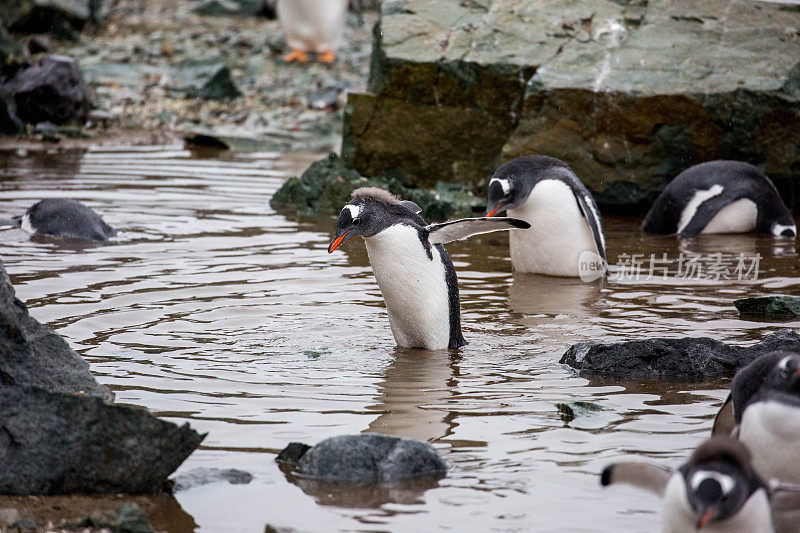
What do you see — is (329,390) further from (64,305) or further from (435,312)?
(64,305)

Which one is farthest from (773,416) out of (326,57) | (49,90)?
(326,57)

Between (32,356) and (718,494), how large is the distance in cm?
238

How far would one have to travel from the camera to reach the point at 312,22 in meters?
15.9

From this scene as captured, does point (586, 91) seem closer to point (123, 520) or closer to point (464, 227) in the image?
point (464, 227)

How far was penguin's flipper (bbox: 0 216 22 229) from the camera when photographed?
8.13m

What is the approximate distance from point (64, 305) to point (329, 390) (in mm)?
2132

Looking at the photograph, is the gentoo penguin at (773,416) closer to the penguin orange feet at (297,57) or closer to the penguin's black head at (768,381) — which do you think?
the penguin's black head at (768,381)

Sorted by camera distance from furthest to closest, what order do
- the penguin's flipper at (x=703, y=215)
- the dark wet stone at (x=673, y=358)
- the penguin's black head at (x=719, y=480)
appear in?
1. the penguin's flipper at (x=703, y=215)
2. the dark wet stone at (x=673, y=358)
3. the penguin's black head at (x=719, y=480)

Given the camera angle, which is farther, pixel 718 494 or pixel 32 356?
pixel 32 356

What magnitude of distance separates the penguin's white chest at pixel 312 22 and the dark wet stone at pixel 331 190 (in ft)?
21.0

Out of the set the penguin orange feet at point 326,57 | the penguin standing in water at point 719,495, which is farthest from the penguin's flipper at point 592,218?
the penguin orange feet at point 326,57

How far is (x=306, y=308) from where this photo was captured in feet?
20.2

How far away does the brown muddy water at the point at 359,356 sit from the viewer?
134 inches

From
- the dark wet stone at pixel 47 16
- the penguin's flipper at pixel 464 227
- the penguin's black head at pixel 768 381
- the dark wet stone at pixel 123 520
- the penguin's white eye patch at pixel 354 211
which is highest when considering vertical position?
the dark wet stone at pixel 47 16
